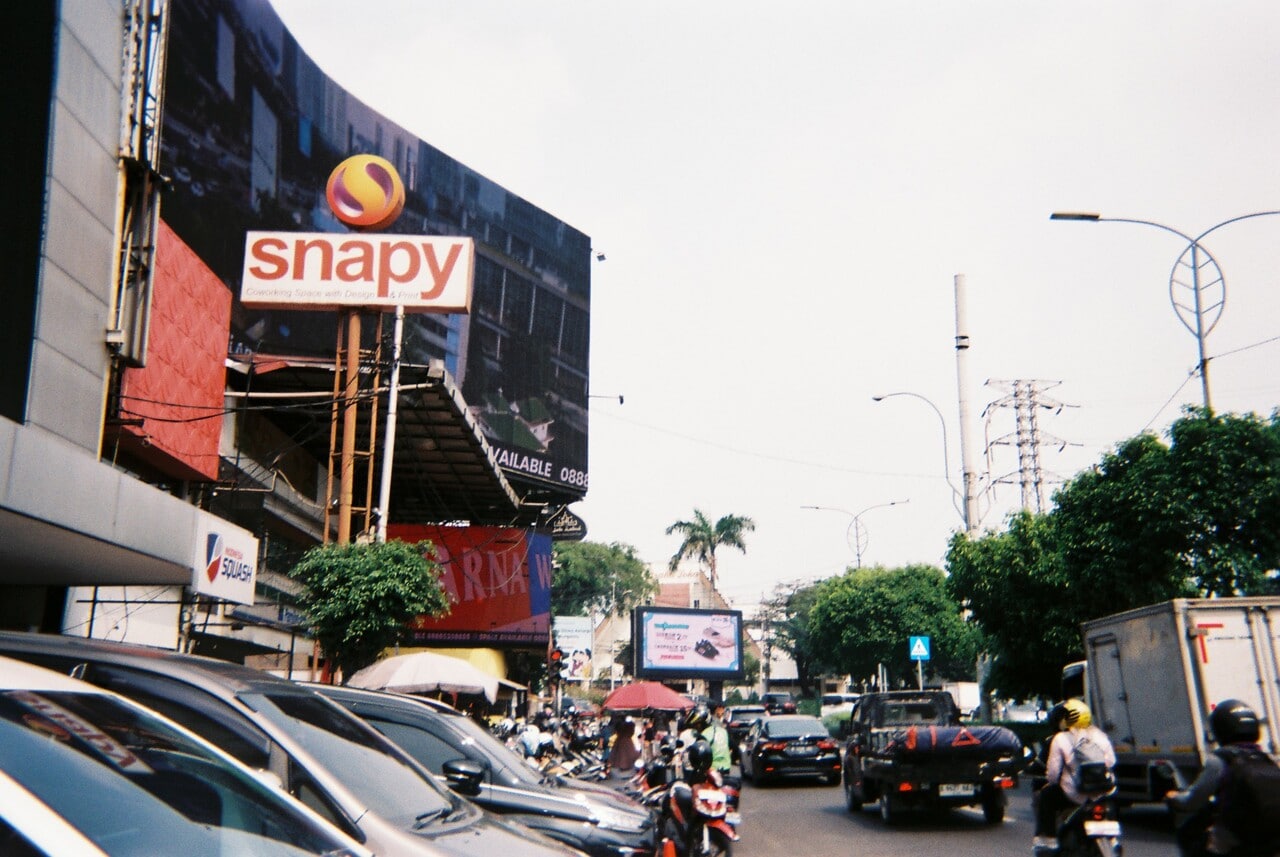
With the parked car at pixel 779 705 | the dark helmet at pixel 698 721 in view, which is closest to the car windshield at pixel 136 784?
the dark helmet at pixel 698 721

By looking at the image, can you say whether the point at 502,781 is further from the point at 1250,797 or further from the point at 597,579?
the point at 597,579

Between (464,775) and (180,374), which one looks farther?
(180,374)

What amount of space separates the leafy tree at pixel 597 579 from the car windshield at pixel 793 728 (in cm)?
6568

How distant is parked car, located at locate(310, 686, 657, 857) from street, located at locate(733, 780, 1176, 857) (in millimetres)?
5734

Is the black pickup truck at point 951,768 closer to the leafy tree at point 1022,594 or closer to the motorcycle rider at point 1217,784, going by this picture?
the motorcycle rider at point 1217,784

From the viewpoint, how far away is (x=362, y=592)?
24125 mm

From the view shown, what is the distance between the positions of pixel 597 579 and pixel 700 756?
83274 mm

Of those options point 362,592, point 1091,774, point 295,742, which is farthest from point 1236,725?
point 362,592

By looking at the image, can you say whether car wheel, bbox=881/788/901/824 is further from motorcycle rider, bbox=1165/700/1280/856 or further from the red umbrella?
the red umbrella

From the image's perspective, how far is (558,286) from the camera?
52.8m

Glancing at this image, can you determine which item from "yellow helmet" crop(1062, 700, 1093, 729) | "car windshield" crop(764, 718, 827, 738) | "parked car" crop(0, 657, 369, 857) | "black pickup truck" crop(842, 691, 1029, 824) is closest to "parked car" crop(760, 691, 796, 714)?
"car windshield" crop(764, 718, 827, 738)

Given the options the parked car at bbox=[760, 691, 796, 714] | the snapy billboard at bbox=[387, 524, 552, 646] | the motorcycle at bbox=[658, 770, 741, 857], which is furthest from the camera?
the parked car at bbox=[760, 691, 796, 714]

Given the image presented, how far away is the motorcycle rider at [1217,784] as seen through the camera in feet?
17.6

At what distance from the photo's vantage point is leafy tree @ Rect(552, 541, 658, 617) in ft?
300
